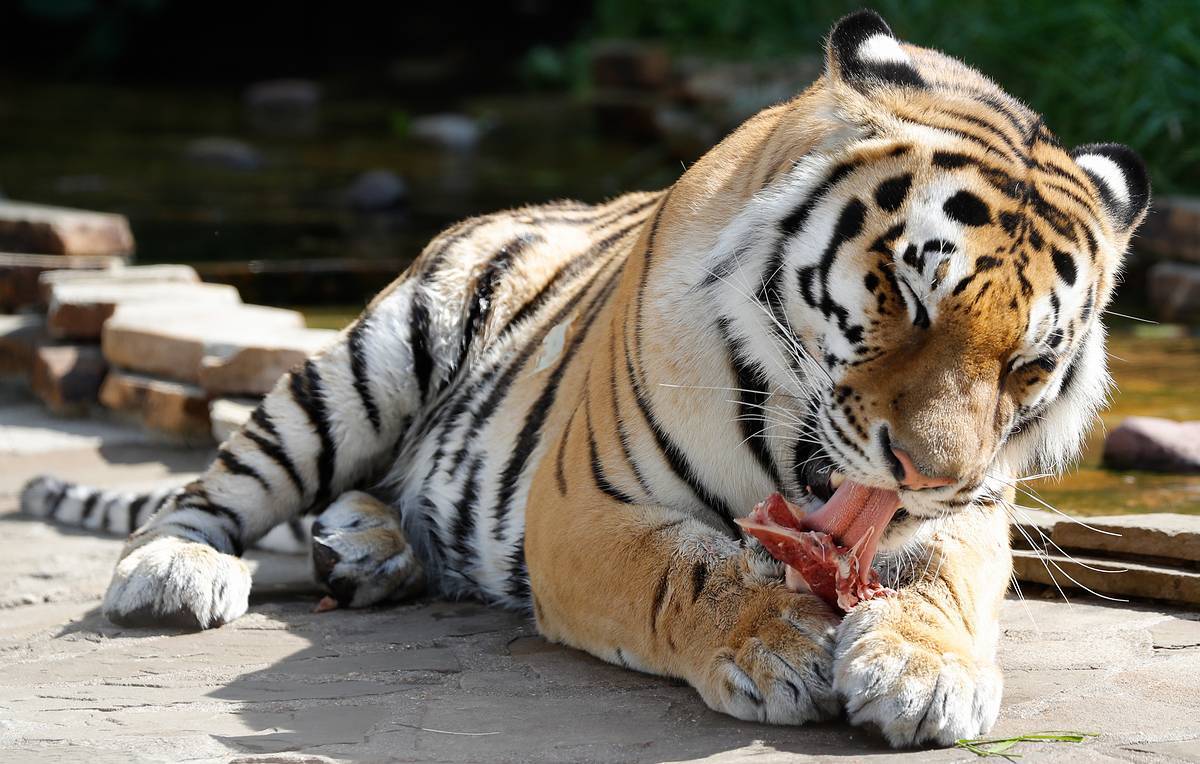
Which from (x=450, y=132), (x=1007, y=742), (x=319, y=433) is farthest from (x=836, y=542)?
(x=450, y=132)

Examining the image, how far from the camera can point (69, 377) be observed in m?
5.42

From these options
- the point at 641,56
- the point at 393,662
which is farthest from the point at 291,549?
the point at 641,56

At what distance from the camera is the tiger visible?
2406 millimetres

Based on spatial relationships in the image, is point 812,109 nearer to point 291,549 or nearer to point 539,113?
point 291,549

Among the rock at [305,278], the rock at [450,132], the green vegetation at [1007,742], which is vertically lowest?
the rock at [305,278]

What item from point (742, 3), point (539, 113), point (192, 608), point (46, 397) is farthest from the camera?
point (539, 113)

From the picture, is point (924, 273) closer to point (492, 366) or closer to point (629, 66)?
point (492, 366)

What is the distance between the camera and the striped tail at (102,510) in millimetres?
4133

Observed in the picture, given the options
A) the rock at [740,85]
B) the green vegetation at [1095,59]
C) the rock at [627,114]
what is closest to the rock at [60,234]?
the green vegetation at [1095,59]

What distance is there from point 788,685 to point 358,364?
1868 millimetres

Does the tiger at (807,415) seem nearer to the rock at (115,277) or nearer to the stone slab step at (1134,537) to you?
the stone slab step at (1134,537)

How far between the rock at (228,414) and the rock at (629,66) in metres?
8.04

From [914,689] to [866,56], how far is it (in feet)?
3.74

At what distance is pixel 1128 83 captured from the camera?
Result: 7973mm
